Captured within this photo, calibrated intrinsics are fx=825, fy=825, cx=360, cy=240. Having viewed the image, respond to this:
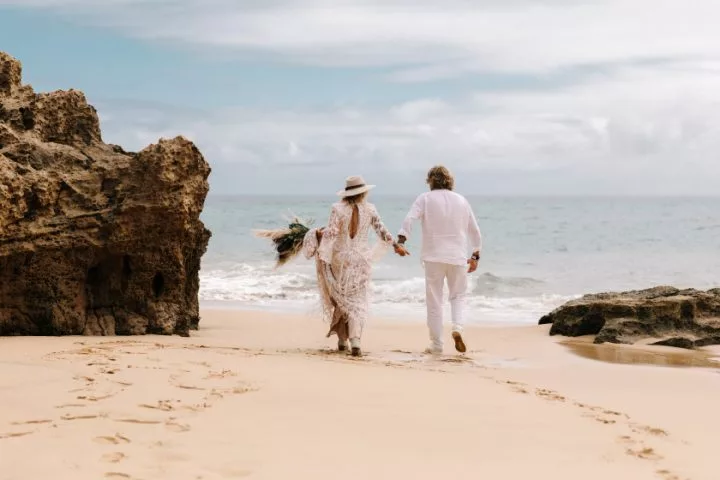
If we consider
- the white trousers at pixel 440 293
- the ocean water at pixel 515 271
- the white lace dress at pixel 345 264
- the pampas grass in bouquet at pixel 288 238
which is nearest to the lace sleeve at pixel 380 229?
the white lace dress at pixel 345 264

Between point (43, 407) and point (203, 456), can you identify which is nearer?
point (203, 456)

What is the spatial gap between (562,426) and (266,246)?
27822 mm

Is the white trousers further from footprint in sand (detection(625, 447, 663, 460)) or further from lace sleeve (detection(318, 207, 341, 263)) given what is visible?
footprint in sand (detection(625, 447, 663, 460))

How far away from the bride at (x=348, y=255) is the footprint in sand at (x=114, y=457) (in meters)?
4.39

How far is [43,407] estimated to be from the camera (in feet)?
14.7

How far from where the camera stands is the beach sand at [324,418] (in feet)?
12.8

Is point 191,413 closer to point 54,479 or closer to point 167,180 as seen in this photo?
point 54,479

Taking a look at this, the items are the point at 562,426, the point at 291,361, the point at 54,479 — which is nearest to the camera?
the point at 54,479

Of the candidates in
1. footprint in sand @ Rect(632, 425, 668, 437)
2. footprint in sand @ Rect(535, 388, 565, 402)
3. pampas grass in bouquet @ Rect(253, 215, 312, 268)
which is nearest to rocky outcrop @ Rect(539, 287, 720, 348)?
pampas grass in bouquet @ Rect(253, 215, 312, 268)

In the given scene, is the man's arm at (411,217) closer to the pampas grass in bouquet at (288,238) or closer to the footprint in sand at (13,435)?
the pampas grass in bouquet at (288,238)

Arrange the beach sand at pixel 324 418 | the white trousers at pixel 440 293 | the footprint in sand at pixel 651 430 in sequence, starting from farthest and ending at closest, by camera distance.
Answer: the white trousers at pixel 440 293 < the footprint in sand at pixel 651 430 < the beach sand at pixel 324 418

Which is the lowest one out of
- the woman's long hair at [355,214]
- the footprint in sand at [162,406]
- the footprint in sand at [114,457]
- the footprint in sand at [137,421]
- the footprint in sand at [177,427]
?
the footprint in sand at [114,457]

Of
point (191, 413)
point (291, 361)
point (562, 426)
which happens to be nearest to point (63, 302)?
point (291, 361)

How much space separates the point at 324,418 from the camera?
15.3 feet
